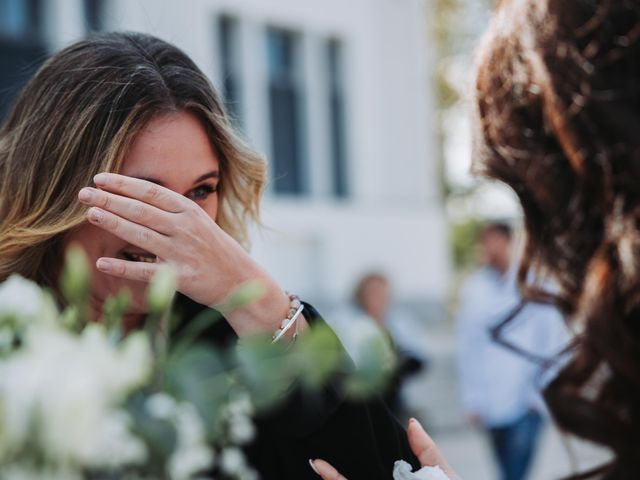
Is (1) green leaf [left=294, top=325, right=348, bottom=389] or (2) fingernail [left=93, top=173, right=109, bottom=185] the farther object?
(2) fingernail [left=93, top=173, right=109, bottom=185]

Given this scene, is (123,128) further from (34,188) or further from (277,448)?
(277,448)

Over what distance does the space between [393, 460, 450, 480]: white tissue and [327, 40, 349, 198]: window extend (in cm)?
1156

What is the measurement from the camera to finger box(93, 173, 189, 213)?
6.25 feet

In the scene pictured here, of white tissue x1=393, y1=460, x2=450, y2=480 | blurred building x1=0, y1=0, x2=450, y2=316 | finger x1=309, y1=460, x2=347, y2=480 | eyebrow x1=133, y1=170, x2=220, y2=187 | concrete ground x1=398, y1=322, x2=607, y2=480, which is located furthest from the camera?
blurred building x1=0, y1=0, x2=450, y2=316

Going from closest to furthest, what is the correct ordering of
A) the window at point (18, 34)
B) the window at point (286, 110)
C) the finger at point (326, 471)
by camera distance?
1. the finger at point (326, 471)
2. the window at point (18, 34)
3. the window at point (286, 110)

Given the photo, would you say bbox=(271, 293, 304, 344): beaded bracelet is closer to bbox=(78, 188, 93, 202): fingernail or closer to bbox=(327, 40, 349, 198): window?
bbox=(78, 188, 93, 202): fingernail

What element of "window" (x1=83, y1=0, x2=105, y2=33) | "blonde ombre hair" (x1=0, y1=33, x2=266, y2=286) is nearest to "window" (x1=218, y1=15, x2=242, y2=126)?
"window" (x1=83, y1=0, x2=105, y2=33)

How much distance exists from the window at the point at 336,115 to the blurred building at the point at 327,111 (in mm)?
15

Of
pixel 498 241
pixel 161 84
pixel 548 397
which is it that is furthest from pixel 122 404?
pixel 498 241

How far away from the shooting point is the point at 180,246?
1.90 metres

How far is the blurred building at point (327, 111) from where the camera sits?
10808mm

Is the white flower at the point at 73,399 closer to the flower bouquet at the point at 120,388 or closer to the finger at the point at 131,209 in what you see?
the flower bouquet at the point at 120,388

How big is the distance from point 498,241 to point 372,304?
3.27ft

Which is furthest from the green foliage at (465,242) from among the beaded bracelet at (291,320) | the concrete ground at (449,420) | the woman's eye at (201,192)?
the beaded bracelet at (291,320)
